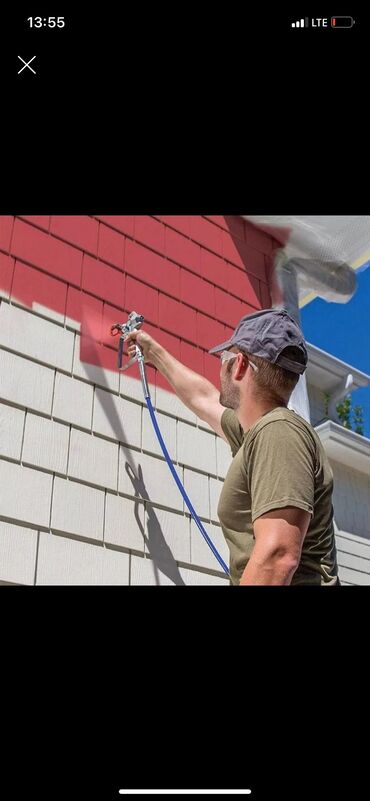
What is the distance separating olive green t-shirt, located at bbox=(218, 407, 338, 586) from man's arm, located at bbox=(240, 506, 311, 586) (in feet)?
0.06

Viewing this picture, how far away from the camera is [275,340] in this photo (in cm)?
157

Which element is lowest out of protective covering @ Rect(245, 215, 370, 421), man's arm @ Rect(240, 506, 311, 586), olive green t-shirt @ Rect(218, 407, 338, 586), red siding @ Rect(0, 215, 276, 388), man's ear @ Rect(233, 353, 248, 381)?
man's arm @ Rect(240, 506, 311, 586)

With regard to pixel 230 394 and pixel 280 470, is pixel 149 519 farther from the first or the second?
pixel 280 470

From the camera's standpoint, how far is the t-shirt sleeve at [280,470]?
51.2 inches

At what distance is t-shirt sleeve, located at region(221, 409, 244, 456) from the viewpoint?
2051 millimetres

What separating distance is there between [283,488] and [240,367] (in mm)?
437

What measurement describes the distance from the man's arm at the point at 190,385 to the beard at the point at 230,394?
43cm

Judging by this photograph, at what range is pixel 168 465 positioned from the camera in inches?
85.9

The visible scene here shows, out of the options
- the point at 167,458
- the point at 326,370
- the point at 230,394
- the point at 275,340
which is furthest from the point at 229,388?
the point at 326,370

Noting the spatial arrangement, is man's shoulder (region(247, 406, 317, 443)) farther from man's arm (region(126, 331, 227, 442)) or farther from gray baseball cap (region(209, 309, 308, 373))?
man's arm (region(126, 331, 227, 442))
